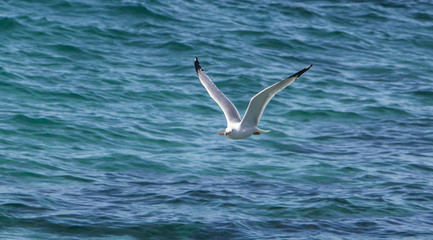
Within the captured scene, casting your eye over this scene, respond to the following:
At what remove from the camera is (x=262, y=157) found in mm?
11922

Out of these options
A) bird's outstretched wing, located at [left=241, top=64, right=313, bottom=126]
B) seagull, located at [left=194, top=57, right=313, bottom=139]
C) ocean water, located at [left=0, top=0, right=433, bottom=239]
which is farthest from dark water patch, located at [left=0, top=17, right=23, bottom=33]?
bird's outstretched wing, located at [left=241, top=64, right=313, bottom=126]

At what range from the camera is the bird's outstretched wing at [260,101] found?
819cm

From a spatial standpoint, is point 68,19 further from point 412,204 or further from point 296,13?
point 412,204

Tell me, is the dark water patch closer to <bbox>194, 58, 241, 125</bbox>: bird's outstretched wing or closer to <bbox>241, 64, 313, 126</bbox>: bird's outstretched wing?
<bbox>194, 58, 241, 125</bbox>: bird's outstretched wing

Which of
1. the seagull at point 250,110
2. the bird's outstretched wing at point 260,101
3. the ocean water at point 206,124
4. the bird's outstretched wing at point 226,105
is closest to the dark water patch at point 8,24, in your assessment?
the ocean water at point 206,124

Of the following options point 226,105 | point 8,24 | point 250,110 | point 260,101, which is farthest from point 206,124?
point 8,24

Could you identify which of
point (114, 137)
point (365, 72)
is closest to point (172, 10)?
point (365, 72)

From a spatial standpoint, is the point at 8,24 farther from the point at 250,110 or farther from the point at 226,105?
the point at 250,110

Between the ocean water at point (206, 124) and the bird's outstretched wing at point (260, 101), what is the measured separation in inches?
57.2

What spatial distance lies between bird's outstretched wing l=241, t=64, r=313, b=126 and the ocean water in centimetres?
145

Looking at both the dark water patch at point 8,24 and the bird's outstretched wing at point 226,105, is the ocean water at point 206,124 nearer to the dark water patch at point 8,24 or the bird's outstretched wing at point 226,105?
the dark water patch at point 8,24

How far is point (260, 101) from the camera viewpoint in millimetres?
8672

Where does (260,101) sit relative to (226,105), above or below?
above

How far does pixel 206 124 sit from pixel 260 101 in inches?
178
